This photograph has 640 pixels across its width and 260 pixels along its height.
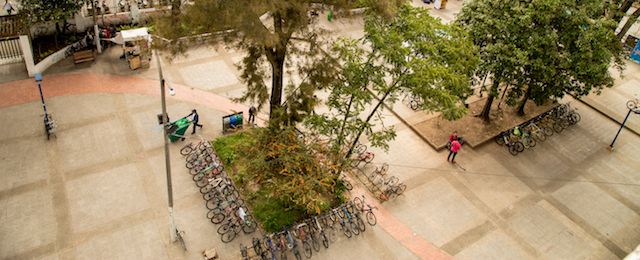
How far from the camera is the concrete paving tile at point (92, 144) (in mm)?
18750

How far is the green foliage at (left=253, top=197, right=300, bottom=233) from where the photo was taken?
1662 cm

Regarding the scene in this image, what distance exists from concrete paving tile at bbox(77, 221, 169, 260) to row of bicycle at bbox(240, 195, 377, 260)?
10.5 ft

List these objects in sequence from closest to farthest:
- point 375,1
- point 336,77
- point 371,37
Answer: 1. point 375,1
2. point 371,37
3. point 336,77

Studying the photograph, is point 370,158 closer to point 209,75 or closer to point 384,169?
point 384,169

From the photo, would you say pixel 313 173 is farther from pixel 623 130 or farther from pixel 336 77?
pixel 623 130

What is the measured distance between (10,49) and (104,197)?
12332mm

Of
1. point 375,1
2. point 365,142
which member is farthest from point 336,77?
point 365,142

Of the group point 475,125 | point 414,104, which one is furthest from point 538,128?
point 414,104

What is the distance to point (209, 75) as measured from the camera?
25.2 meters

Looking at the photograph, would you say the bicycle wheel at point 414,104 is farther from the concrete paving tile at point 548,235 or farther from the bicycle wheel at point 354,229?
the bicycle wheel at point 354,229

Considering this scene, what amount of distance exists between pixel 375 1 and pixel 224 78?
534 inches

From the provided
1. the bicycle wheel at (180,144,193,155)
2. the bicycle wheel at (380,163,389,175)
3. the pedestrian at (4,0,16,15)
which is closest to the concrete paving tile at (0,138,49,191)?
the bicycle wheel at (180,144,193,155)

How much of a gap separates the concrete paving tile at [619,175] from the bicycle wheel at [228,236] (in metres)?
17.3

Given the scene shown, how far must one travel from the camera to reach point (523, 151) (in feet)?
73.4
